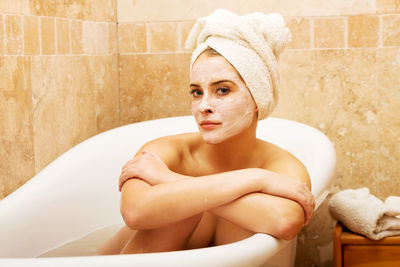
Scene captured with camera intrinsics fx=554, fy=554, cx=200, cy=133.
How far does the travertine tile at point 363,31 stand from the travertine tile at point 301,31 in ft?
0.61

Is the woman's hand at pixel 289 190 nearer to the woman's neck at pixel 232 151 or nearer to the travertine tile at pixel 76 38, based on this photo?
the woman's neck at pixel 232 151

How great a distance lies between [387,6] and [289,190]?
1.53 m

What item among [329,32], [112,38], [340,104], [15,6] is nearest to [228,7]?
[329,32]

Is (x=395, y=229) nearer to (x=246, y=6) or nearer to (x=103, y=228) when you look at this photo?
(x=103, y=228)

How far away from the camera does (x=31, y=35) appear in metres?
2.02

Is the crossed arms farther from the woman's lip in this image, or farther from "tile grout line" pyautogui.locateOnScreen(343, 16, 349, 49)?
"tile grout line" pyautogui.locateOnScreen(343, 16, 349, 49)

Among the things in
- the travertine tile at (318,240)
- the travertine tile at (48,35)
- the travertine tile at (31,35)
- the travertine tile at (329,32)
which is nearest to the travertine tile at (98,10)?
the travertine tile at (48,35)

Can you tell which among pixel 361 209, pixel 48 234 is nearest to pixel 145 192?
pixel 48 234

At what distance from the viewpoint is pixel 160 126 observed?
2.35 meters

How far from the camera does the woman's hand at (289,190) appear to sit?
1.31m

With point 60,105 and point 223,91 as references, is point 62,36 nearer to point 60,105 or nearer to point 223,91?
point 60,105

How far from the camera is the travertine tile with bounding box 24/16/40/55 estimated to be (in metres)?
1.98

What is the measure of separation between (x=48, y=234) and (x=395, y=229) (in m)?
1.17

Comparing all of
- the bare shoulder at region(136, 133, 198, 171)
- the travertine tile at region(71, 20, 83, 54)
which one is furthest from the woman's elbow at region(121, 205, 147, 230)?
the travertine tile at region(71, 20, 83, 54)
